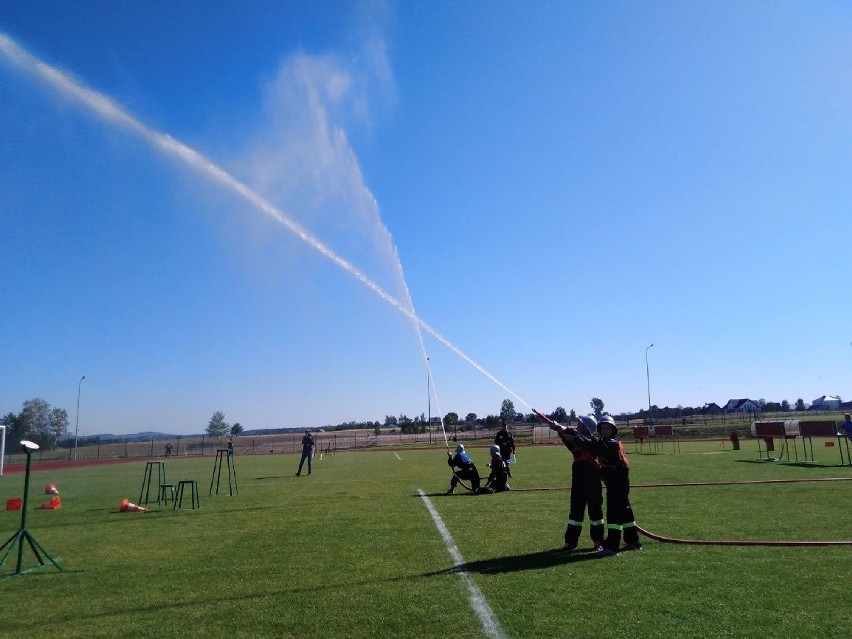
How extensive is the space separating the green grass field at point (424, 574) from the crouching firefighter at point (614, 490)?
0.32 metres

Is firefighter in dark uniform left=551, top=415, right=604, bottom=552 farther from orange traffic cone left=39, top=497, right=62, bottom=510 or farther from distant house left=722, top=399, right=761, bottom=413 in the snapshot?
distant house left=722, top=399, right=761, bottom=413

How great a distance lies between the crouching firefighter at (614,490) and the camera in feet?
29.0

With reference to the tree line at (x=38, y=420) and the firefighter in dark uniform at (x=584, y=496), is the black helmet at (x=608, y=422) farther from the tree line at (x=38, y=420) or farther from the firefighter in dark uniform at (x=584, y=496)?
the tree line at (x=38, y=420)

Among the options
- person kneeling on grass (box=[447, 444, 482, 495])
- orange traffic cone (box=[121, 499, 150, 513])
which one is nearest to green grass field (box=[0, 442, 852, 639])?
orange traffic cone (box=[121, 499, 150, 513])

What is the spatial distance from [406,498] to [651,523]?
708cm

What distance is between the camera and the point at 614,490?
894 cm

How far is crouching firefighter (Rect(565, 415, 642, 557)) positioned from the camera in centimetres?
884

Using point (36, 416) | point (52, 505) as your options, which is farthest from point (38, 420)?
point (52, 505)

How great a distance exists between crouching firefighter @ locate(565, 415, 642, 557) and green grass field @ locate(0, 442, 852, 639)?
318mm

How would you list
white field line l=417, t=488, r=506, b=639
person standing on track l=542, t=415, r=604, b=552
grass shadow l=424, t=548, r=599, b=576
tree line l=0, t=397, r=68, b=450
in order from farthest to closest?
tree line l=0, t=397, r=68, b=450, person standing on track l=542, t=415, r=604, b=552, grass shadow l=424, t=548, r=599, b=576, white field line l=417, t=488, r=506, b=639

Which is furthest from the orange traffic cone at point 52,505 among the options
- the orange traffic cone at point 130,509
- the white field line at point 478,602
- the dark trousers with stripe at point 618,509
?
the dark trousers with stripe at point 618,509

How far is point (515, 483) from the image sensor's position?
19.6 meters

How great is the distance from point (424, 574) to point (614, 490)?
311 centimetres

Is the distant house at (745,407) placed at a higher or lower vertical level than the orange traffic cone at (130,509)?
higher
